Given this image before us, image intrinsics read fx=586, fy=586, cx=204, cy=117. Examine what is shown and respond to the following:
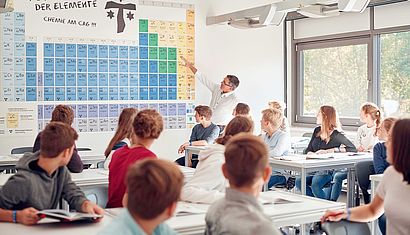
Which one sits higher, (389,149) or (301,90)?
(301,90)

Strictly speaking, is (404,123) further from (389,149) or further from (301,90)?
(301,90)

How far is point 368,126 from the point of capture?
6344 millimetres

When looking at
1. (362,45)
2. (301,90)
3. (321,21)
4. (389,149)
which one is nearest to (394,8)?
(362,45)

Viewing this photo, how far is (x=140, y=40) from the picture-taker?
757 cm

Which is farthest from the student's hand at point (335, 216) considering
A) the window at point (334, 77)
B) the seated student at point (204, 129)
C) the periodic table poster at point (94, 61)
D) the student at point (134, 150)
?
the window at point (334, 77)

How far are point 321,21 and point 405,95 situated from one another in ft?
5.32

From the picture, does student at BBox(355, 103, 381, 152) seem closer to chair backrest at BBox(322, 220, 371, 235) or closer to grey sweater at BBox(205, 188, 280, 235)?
chair backrest at BBox(322, 220, 371, 235)

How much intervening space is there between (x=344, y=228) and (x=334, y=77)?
5.53 metres

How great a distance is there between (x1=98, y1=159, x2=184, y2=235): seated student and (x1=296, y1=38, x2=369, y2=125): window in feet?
20.0

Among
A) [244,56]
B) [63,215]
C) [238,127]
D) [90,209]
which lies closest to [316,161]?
[238,127]

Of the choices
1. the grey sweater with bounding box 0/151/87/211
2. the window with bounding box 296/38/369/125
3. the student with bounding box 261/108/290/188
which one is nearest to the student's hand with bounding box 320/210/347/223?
the grey sweater with bounding box 0/151/87/211

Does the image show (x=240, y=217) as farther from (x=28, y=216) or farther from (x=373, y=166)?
(x=373, y=166)

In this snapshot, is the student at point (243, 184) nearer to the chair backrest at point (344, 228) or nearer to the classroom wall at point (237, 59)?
the chair backrest at point (344, 228)

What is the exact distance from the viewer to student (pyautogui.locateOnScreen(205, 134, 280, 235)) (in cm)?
204
